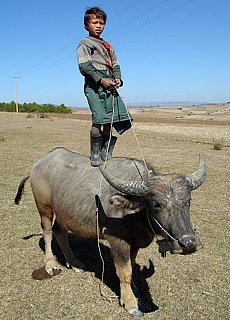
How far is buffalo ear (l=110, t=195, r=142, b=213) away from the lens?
3735 millimetres

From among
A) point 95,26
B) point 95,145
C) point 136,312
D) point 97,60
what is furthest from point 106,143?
point 136,312

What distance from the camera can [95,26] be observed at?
15.8 feet

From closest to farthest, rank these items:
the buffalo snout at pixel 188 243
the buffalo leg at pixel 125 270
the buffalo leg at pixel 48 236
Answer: the buffalo snout at pixel 188 243, the buffalo leg at pixel 125 270, the buffalo leg at pixel 48 236

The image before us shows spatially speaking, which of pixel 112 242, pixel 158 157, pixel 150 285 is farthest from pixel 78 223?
pixel 158 157

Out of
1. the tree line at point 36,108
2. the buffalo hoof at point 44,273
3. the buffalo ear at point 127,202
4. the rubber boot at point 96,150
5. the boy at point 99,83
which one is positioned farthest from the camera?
the tree line at point 36,108

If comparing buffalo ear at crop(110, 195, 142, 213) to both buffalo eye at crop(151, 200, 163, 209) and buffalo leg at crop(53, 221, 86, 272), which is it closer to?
buffalo eye at crop(151, 200, 163, 209)

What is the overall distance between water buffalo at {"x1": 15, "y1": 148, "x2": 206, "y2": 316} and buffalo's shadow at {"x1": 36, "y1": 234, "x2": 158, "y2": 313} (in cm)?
29

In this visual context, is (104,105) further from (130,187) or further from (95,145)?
(130,187)

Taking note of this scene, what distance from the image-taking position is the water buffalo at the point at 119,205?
10.9ft

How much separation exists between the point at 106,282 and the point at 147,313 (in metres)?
0.91

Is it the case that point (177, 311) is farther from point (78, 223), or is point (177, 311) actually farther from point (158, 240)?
point (78, 223)

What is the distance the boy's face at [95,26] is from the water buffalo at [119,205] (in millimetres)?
1823

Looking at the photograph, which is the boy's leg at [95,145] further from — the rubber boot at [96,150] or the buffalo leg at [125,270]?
the buffalo leg at [125,270]

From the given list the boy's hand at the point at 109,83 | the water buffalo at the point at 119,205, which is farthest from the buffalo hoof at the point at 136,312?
the boy's hand at the point at 109,83
